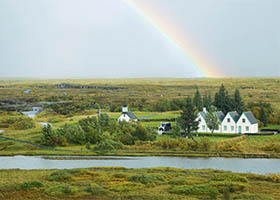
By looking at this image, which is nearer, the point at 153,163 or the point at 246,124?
the point at 153,163

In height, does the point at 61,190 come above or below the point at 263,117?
below

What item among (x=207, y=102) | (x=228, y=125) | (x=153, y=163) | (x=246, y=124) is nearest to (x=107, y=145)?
(x=153, y=163)

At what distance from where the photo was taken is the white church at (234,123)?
187ft

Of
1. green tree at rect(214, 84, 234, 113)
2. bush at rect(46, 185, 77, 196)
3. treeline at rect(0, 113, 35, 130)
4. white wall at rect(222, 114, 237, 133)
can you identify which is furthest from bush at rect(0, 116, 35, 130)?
bush at rect(46, 185, 77, 196)

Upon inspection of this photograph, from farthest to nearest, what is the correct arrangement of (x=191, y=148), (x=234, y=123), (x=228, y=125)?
(x=228, y=125)
(x=234, y=123)
(x=191, y=148)

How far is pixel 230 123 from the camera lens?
192 feet

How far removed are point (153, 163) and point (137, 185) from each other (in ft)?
34.1

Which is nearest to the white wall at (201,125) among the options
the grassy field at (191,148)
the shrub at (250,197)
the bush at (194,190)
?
the grassy field at (191,148)

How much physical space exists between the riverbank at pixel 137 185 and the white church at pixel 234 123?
75.8 ft

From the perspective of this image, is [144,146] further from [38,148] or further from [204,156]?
[38,148]

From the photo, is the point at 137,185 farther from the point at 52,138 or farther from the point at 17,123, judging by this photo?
the point at 17,123

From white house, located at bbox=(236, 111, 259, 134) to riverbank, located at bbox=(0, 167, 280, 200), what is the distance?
75.4 feet

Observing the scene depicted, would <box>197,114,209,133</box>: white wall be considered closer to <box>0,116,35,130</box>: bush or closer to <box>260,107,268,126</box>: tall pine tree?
<box>260,107,268,126</box>: tall pine tree

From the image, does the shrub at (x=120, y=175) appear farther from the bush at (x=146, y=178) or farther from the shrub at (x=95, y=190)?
the shrub at (x=95, y=190)
